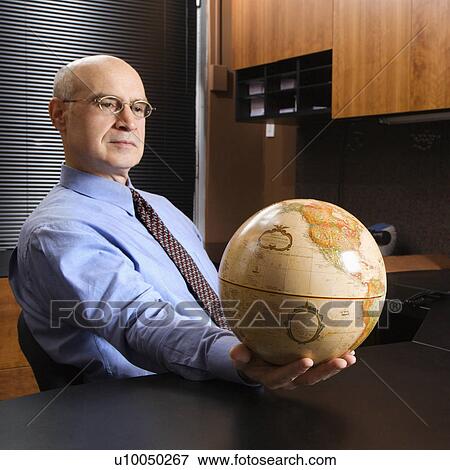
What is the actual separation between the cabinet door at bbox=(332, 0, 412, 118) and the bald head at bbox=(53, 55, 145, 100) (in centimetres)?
107

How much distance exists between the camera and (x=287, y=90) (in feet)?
8.84

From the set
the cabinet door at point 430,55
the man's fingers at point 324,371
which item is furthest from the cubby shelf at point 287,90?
the man's fingers at point 324,371

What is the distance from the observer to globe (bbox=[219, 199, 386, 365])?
78 cm

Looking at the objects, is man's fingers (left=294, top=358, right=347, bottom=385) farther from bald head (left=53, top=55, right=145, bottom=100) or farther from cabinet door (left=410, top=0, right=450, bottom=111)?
cabinet door (left=410, top=0, right=450, bottom=111)

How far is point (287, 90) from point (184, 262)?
154cm

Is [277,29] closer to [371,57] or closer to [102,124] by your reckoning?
[371,57]

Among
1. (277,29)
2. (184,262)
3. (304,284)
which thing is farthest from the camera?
(277,29)

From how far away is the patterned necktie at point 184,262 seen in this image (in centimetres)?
132

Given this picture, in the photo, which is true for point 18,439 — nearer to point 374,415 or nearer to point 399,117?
point 374,415

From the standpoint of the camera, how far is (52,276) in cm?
116

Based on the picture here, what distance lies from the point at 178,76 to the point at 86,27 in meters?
0.51

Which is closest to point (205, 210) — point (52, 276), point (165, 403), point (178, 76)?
point (178, 76)

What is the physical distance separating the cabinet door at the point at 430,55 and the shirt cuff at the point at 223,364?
129 cm

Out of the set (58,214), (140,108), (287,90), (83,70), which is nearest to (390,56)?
(287,90)
